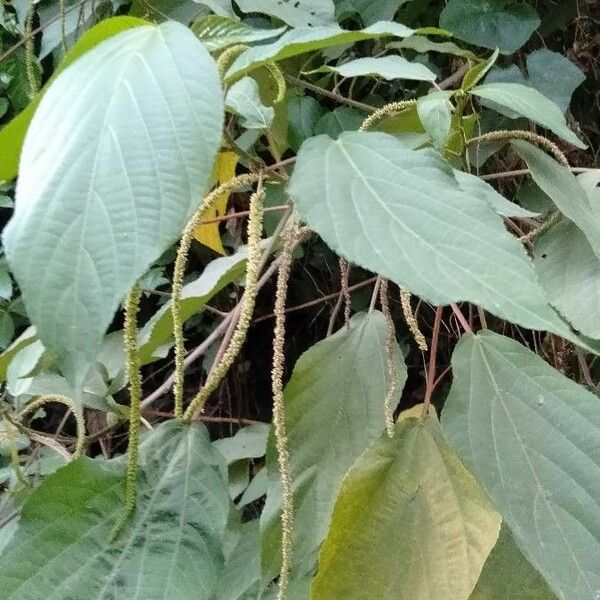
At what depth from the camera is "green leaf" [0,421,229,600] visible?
381 millimetres

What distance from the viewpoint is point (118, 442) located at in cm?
113

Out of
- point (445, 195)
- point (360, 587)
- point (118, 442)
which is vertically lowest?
point (118, 442)

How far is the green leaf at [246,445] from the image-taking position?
0.75 m

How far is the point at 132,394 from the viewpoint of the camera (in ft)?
1.20

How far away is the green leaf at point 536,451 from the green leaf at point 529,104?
0.14 metres

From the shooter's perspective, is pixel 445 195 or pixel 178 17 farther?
pixel 178 17

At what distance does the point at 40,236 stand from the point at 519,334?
0.75 metres

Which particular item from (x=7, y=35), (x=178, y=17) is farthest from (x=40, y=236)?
(x=7, y=35)

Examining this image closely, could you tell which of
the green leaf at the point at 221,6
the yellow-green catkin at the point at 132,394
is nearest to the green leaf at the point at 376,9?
the green leaf at the point at 221,6

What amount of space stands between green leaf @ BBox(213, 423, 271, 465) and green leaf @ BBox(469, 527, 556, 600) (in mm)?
350

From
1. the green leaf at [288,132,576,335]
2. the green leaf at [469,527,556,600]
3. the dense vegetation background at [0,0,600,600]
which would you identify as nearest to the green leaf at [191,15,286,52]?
the dense vegetation background at [0,0,600,600]

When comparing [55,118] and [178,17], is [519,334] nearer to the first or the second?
[178,17]

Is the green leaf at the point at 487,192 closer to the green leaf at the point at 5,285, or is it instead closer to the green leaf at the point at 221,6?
the green leaf at the point at 221,6

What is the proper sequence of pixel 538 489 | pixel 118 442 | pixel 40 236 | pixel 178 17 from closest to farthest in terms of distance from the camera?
pixel 40 236 → pixel 538 489 → pixel 178 17 → pixel 118 442
